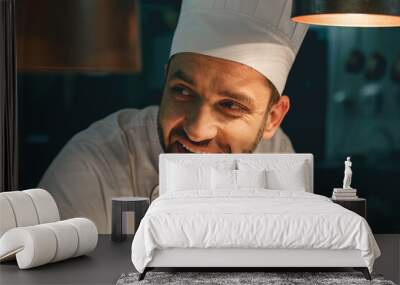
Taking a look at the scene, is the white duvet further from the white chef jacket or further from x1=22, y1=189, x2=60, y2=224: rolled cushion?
the white chef jacket

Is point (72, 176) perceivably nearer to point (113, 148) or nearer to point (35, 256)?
point (113, 148)

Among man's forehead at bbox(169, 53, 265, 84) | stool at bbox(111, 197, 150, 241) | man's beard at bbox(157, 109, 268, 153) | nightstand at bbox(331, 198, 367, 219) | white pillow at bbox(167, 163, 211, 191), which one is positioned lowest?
stool at bbox(111, 197, 150, 241)

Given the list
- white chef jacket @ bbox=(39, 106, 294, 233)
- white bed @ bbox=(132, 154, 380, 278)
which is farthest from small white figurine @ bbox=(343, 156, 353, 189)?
white bed @ bbox=(132, 154, 380, 278)

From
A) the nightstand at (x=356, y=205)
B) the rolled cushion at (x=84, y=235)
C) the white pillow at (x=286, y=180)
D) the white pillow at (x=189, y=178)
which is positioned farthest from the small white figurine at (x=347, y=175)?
the rolled cushion at (x=84, y=235)

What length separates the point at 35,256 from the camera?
19.5ft

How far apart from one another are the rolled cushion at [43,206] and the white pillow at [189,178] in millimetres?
1284

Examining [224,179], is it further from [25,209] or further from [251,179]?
[25,209]

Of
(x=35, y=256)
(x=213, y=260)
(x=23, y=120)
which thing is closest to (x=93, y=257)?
(x=35, y=256)

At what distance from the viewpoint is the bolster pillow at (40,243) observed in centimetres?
595

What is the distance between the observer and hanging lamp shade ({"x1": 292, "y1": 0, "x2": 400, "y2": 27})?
16.6 ft

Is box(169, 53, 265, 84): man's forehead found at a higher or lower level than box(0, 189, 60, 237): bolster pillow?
higher

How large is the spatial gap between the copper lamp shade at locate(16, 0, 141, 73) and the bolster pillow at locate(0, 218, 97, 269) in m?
2.36

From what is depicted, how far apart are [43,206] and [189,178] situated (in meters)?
1.54

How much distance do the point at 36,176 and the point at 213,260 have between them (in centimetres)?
319
